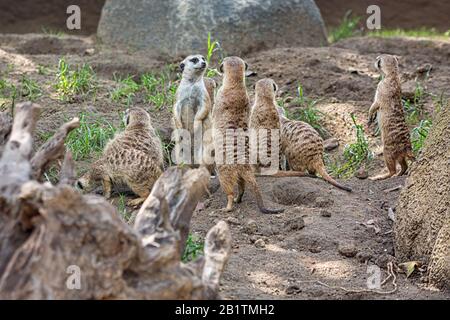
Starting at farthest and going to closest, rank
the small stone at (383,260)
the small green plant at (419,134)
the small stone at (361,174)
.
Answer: the small green plant at (419,134), the small stone at (361,174), the small stone at (383,260)

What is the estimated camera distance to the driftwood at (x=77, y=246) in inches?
106

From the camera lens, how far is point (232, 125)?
17.2 feet

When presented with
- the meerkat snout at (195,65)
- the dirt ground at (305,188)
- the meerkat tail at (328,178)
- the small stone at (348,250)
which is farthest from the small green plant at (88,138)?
the small stone at (348,250)

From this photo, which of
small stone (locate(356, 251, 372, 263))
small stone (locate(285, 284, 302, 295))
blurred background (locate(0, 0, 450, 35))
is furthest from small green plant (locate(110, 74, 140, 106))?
blurred background (locate(0, 0, 450, 35))

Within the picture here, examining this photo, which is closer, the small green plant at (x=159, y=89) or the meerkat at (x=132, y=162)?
the meerkat at (x=132, y=162)

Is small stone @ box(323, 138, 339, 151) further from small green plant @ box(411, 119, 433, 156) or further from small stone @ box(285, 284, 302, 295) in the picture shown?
small stone @ box(285, 284, 302, 295)

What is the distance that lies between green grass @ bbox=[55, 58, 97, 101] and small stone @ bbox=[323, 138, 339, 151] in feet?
5.90

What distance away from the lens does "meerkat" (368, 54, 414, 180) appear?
556 cm

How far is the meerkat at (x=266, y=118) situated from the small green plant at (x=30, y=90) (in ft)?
5.76

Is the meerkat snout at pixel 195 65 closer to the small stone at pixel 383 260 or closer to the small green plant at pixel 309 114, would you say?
the small green plant at pixel 309 114

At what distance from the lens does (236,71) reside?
544 centimetres

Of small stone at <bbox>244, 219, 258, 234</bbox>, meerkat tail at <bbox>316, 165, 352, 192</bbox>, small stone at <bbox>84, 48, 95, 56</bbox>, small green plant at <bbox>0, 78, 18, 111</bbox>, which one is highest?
small stone at <bbox>84, 48, 95, 56</bbox>
